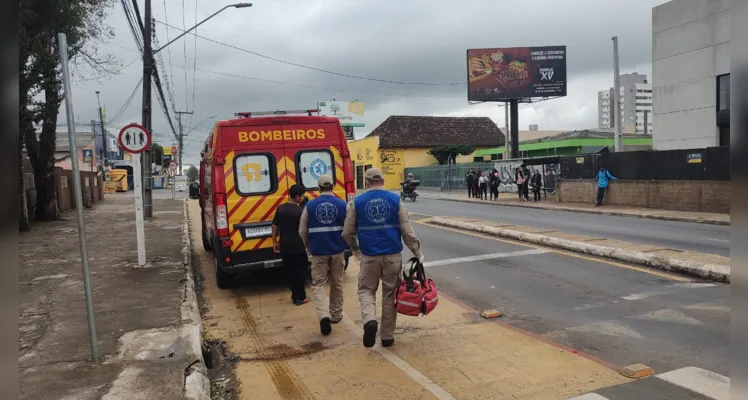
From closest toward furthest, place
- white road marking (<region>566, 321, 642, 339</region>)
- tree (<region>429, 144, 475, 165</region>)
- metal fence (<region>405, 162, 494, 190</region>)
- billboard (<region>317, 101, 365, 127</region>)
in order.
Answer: white road marking (<region>566, 321, 642, 339</region>) → metal fence (<region>405, 162, 494, 190</region>) → tree (<region>429, 144, 475, 165</region>) → billboard (<region>317, 101, 365, 127</region>)

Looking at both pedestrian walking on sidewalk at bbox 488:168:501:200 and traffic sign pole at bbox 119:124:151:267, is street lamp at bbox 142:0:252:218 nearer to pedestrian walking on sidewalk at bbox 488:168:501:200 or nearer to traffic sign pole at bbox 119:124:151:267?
traffic sign pole at bbox 119:124:151:267


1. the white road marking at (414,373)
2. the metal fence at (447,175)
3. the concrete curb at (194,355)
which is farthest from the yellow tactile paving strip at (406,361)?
the metal fence at (447,175)

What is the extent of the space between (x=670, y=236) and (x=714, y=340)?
865 cm

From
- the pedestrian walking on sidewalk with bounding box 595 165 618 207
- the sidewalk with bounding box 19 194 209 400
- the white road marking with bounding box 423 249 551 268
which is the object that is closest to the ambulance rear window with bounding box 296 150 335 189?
the sidewalk with bounding box 19 194 209 400

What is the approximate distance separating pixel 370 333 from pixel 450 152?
45050 millimetres

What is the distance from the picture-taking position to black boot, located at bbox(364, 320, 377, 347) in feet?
17.8

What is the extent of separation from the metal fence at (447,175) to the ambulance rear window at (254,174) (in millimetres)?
28638

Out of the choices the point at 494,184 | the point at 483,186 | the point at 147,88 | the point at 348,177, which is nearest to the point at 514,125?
the point at 483,186

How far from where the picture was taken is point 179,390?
14.0 feet

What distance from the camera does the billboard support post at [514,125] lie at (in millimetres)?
39562

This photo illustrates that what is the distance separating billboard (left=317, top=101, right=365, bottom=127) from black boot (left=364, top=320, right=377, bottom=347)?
196ft

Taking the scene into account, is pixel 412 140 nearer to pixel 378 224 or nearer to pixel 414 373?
pixel 378 224

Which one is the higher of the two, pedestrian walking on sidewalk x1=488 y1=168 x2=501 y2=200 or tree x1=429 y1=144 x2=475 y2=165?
tree x1=429 y1=144 x2=475 y2=165

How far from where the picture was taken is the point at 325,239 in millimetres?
6391
